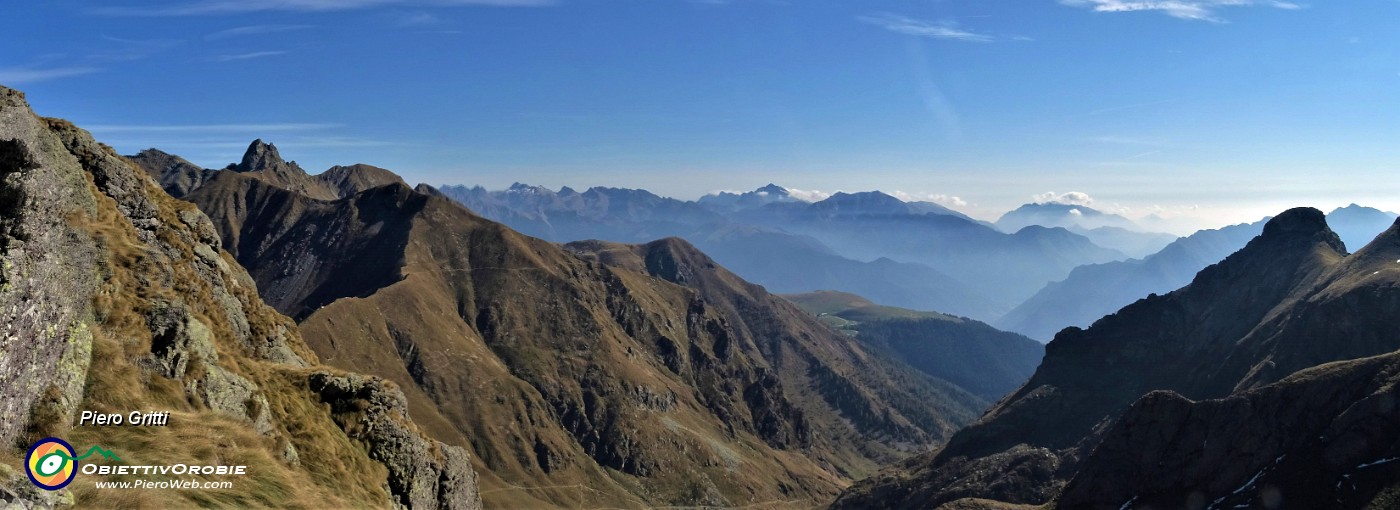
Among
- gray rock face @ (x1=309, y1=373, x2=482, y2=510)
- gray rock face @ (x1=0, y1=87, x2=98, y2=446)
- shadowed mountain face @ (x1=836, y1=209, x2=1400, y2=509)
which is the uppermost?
gray rock face @ (x1=0, y1=87, x2=98, y2=446)

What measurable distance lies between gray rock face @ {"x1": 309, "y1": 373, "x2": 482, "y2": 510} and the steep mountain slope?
106 mm

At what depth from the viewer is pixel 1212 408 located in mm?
124875

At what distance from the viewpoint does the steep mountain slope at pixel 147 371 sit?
30.8 m

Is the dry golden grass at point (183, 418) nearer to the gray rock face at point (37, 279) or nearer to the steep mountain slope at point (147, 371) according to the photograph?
the steep mountain slope at point (147, 371)

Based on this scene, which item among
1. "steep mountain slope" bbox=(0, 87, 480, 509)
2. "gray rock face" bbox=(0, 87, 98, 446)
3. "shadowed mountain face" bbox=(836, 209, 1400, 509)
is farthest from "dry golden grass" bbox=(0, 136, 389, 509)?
"shadowed mountain face" bbox=(836, 209, 1400, 509)

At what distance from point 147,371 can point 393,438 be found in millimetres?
17256

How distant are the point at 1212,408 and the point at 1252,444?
10443 mm

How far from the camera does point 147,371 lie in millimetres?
37125

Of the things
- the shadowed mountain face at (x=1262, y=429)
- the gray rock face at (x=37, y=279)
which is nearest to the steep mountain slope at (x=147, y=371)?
the gray rock face at (x=37, y=279)

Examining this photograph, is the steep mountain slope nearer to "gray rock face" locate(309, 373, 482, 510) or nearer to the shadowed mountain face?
"gray rock face" locate(309, 373, 482, 510)

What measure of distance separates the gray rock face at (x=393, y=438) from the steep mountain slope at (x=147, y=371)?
106 millimetres

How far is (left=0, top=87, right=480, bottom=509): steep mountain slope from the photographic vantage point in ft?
101

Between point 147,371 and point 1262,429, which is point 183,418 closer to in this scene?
point 147,371

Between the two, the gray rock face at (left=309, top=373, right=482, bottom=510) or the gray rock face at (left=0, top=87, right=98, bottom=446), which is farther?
the gray rock face at (left=309, top=373, right=482, bottom=510)
